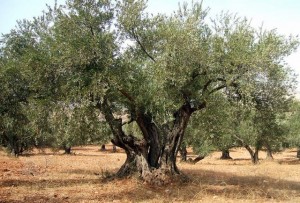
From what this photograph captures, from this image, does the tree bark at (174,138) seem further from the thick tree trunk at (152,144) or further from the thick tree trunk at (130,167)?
the thick tree trunk at (130,167)

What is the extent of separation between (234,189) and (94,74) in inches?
395

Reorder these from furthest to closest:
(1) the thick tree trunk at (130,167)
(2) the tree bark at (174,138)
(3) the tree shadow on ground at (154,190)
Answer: (1) the thick tree trunk at (130,167) → (2) the tree bark at (174,138) → (3) the tree shadow on ground at (154,190)

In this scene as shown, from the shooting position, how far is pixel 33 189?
19.2 meters

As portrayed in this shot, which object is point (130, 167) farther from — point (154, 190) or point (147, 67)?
point (147, 67)

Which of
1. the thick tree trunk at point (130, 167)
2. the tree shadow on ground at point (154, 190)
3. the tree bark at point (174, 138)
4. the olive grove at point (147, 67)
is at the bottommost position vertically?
the tree shadow on ground at point (154, 190)

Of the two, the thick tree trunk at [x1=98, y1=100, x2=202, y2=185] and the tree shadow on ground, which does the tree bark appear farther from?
the tree shadow on ground

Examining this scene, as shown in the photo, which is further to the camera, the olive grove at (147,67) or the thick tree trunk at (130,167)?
the thick tree trunk at (130,167)

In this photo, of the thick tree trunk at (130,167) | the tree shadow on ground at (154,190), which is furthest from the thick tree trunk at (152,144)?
the tree shadow on ground at (154,190)

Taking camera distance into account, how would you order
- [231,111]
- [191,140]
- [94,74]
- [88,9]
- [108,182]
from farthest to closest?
[191,140] → [108,182] → [231,111] → [88,9] → [94,74]

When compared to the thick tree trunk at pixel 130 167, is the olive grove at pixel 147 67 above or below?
above

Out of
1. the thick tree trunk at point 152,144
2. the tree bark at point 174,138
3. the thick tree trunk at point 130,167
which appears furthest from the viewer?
the thick tree trunk at point 130,167

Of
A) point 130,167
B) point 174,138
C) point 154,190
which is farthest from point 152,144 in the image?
point 154,190

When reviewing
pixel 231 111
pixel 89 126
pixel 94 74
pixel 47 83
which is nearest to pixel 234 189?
pixel 231 111

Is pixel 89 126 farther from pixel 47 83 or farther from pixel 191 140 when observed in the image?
pixel 191 140
